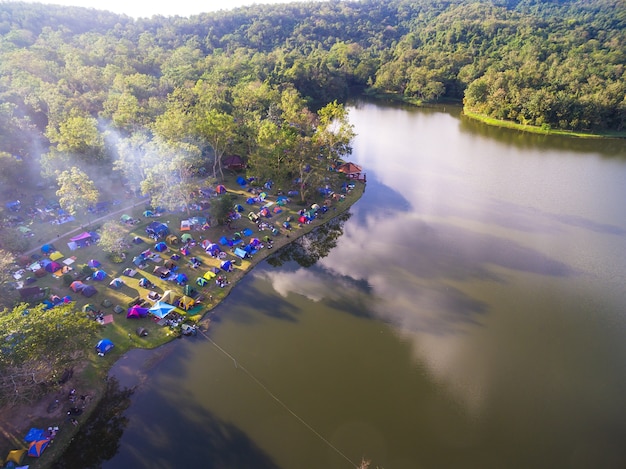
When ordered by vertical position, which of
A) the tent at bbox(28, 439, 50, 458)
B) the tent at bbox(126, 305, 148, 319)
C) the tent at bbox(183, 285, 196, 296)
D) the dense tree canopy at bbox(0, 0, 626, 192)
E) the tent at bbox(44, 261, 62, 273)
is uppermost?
the dense tree canopy at bbox(0, 0, 626, 192)

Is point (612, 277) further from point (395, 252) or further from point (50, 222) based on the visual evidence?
point (50, 222)

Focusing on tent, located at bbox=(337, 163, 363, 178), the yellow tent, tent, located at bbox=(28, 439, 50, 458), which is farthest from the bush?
tent, located at bbox=(337, 163, 363, 178)

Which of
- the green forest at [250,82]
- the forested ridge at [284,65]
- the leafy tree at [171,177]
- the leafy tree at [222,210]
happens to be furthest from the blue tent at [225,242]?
the forested ridge at [284,65]

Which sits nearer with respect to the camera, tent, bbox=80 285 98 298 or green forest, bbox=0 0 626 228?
tent, bbox=80 285 98 298

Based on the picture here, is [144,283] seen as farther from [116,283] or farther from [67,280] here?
[67,280]

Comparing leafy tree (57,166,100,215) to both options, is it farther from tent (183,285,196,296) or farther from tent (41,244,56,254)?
tent (183,285,196,296)

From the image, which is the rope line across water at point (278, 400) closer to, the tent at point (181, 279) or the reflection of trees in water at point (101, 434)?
the tent at point (181, 279)
